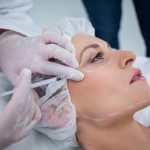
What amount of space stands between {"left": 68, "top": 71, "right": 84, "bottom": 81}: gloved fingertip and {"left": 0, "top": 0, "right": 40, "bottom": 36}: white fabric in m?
0.37

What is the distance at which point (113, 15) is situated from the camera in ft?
6.68

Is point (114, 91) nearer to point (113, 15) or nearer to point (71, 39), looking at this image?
point (71, 39)

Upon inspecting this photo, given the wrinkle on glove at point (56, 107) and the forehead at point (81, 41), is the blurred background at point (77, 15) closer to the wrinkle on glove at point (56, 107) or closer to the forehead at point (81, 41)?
the forehead at point (81, 41)

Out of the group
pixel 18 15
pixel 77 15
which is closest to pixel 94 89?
pixel 18 15

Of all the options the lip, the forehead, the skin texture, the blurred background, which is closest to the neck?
the skin texture

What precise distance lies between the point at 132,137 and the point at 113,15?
0.87 metres

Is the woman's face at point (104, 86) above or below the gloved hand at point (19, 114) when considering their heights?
below

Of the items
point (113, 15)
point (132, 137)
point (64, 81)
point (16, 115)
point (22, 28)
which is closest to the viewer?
point (16, 115)

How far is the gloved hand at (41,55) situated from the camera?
123cm

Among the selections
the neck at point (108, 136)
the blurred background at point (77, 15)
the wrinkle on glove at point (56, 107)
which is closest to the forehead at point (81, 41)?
→ the wrinkle on glove at point (56, 107)

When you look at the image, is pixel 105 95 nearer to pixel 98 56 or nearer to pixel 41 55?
pixel 98 56

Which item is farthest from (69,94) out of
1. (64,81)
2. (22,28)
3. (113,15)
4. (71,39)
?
(113,15)

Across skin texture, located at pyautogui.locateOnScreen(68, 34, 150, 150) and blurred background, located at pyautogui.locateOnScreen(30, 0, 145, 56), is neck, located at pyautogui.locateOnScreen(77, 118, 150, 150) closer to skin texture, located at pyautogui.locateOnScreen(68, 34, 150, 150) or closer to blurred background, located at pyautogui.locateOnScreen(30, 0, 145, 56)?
skin texture, located at pyautogui.locateOnScreen(68, 34, 150, 150)

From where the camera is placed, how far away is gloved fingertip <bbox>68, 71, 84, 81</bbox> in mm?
1237
